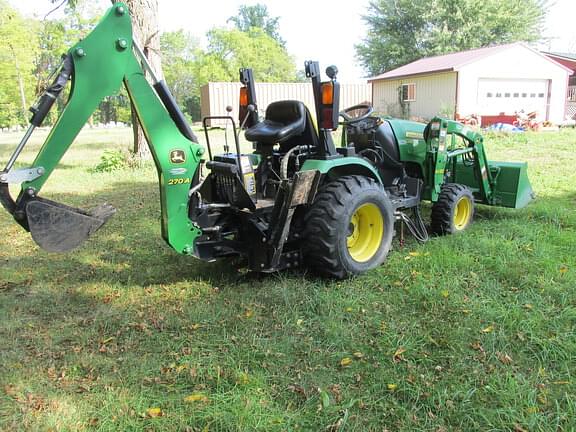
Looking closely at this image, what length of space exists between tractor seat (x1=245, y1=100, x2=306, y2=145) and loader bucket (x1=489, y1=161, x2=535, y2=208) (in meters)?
2.95

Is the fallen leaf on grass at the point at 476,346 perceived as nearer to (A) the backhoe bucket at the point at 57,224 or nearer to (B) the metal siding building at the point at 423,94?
(A) the backhoe bucket at the point at 57,224

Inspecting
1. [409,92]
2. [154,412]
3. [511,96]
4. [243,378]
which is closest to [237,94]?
[409,92]

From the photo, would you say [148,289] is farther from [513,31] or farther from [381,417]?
[513,31]

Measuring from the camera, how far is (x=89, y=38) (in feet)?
11.4

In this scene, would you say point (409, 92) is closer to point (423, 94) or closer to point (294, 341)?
point (423, 94)

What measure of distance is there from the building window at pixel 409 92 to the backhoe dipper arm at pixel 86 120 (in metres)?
21.2

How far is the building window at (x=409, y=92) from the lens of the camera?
2345cm

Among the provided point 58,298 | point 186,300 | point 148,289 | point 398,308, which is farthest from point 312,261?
point 58,298

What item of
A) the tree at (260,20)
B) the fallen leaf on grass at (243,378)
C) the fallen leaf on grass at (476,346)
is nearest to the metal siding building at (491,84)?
the fallen leaf on grass at (476,346)

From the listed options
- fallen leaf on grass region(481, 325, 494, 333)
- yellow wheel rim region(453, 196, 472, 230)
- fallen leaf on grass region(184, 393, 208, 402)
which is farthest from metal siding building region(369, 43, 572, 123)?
fallen leaf on grass region(184, 393, 208, 402)

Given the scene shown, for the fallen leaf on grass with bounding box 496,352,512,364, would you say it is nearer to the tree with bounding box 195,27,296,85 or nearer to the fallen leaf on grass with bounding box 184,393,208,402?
the fallen leaf on grass with bounding box 184,393,208,402

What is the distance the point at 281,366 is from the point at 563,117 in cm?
2429

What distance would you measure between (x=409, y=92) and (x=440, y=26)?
16.7 m

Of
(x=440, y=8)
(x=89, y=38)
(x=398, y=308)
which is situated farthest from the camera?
(x=440, y=8)
